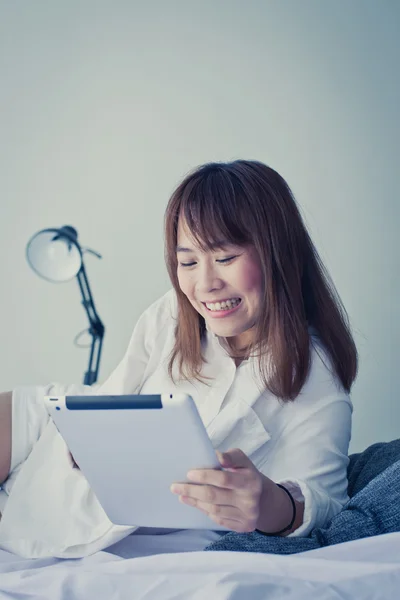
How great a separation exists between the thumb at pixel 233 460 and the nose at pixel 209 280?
38cm

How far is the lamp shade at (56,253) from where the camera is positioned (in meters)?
2.28

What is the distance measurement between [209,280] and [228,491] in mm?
434

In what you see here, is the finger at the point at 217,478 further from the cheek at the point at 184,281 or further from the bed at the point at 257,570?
the cheek at the point at 184,281

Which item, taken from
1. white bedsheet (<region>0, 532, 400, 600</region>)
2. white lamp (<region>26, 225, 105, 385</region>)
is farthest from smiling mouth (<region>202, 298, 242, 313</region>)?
white lamp (<region>26, 225, 105, 385</region>)

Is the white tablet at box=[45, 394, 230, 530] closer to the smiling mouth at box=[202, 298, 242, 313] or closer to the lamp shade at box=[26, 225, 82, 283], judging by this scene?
the smiling mouth at box=[202, 298, 242, 313]

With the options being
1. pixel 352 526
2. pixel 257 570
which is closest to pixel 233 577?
pixel 257 570

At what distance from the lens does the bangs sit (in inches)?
53.5

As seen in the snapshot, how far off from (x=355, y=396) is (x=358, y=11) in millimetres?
1446

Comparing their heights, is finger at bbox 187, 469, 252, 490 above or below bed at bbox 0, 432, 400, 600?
above

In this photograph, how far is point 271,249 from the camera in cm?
138

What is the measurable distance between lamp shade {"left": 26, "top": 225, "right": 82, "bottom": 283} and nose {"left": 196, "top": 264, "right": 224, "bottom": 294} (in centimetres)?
100

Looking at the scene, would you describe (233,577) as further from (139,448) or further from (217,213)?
(217,213)

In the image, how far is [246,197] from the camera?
1378 mm

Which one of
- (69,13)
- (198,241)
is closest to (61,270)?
(198,241)
